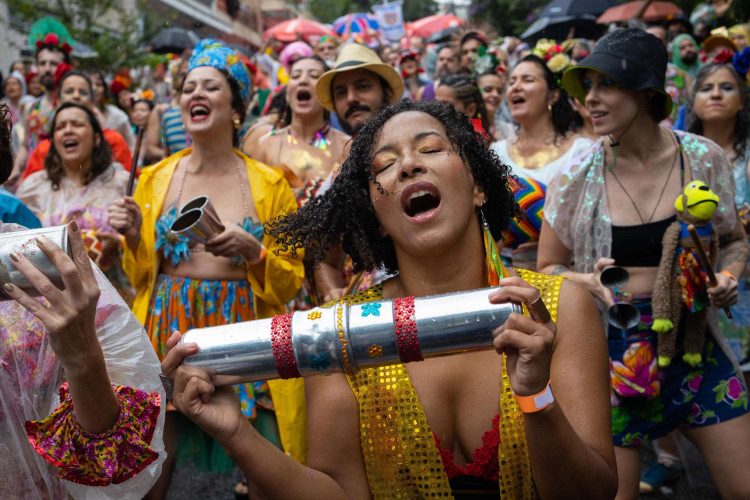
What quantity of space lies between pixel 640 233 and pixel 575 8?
30.8 feet

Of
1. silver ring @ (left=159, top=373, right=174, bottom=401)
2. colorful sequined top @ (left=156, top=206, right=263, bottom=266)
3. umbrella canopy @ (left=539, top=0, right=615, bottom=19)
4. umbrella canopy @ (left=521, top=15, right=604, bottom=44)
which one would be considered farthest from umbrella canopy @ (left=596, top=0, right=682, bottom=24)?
silver ring @ (left=159, top=373, right=174, bottom=401)

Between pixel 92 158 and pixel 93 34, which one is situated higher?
pixel 92 158

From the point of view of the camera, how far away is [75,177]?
219 inches

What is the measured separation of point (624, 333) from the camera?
144 inches

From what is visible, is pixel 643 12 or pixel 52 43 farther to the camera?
pixel 643 12

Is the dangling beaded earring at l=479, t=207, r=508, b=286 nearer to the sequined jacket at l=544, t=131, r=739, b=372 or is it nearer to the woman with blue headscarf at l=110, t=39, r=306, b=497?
the sequined jacket at l=544, t=131, r=739, b=372

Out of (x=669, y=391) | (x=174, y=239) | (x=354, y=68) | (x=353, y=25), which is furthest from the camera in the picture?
(x=353, y=25)

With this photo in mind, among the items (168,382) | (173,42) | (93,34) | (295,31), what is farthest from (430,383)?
(93,34)

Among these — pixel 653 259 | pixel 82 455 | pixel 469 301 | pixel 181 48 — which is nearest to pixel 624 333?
pixel 653 259

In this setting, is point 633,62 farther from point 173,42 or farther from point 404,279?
point 173,42

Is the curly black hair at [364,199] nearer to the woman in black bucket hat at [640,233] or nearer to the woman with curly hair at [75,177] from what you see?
the woman in black bucket hat at [640,233]

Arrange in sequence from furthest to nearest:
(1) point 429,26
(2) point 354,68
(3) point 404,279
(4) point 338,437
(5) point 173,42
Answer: (1) point 429,26, (5) point 173,42, (2) point 354,68, (3) point 404,279, (4) point 338,437

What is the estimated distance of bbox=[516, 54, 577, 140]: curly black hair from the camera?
550 centimetres

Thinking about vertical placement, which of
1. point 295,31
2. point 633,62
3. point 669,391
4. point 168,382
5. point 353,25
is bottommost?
point 295,31
